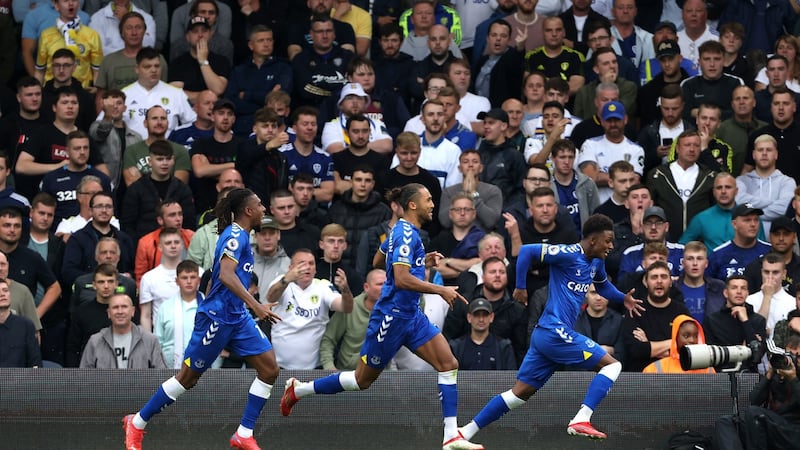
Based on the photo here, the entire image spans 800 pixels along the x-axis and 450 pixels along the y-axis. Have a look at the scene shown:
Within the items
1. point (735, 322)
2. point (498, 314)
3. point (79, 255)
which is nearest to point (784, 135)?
point (735, 322)

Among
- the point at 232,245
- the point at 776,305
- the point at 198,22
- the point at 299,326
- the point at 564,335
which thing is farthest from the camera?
the point at 198,22

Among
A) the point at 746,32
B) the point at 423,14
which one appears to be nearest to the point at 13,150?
the point at 423,14

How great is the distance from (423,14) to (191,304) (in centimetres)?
570

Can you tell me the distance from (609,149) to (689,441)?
4596 millimetres

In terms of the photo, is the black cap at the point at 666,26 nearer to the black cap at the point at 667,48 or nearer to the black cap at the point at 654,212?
the black cap at the point at 667,48

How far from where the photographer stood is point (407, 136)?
16.4m

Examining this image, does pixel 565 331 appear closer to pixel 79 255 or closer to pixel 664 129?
pixel 79 255

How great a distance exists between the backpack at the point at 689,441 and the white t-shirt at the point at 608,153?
4265 millimetres

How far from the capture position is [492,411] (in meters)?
12.7

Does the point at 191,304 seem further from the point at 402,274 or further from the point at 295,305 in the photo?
the point at 402,274

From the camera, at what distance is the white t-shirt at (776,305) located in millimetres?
15102

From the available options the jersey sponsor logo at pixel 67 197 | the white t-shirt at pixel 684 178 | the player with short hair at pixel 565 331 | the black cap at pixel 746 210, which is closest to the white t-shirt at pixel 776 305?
the black cap at pixel 746 210

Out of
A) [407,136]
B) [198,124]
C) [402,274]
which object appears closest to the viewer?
[402,274]

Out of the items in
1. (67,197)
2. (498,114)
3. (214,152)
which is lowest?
(67,197)
